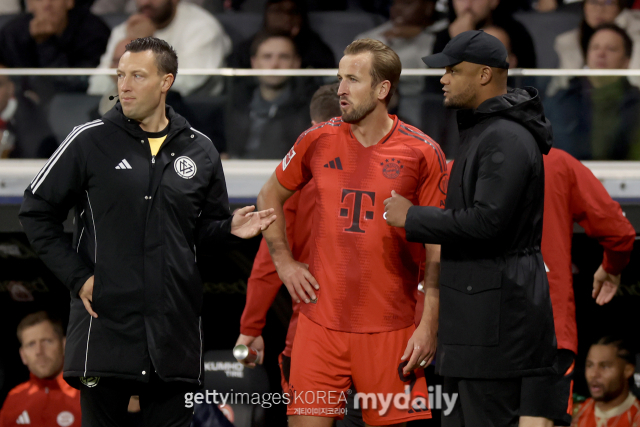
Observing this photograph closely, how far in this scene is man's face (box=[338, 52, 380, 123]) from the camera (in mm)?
2770

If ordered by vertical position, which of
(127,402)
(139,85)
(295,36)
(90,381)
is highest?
(295,36)

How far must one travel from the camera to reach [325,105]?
3393 millimetres

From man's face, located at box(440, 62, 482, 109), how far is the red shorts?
0.84m

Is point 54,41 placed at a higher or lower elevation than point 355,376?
higher

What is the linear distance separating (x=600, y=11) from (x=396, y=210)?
255cm

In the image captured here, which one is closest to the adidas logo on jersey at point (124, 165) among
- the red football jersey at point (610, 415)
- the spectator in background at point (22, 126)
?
the spectator in background at point (22, 126)

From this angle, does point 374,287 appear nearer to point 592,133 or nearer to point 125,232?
point 125,232

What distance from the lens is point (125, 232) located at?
2.57 meters

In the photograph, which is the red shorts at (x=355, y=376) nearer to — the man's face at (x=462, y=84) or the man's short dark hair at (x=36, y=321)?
the man's face at (x=462, y=84)

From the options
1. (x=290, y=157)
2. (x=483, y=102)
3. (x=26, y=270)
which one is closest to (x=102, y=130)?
(x=290, y=157)

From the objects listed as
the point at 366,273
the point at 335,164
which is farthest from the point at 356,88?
the point at 366,273

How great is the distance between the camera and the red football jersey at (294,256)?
3.18 m

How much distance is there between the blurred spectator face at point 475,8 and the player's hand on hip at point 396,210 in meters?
2.17

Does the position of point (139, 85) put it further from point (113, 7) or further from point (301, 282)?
point (113, 7)
